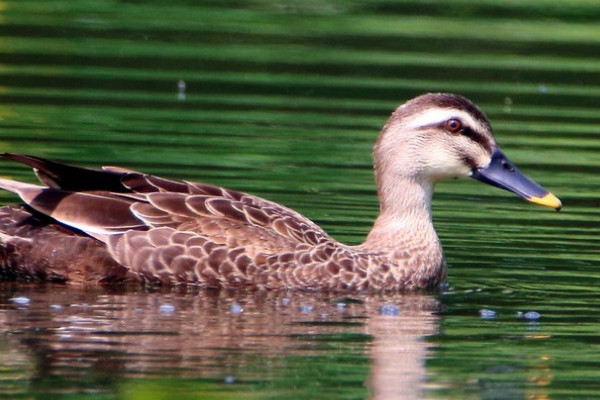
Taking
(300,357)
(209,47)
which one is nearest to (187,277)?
(300,357)

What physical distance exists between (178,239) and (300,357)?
2.30m

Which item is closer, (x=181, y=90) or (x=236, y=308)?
(x=236, y=308)

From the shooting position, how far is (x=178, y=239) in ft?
38.5

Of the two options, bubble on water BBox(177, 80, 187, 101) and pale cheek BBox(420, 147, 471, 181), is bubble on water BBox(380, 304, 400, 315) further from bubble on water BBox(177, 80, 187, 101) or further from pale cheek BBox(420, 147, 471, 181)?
bubble on water BBox(177, 80, 187, 101)

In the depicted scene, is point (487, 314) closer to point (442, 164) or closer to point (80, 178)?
point (442, 164)

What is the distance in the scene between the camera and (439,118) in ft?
40.3

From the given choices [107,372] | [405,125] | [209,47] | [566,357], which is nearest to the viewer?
[107,372]

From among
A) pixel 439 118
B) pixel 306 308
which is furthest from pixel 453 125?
pixel 306 308

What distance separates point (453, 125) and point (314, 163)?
339cm

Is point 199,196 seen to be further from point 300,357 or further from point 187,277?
point 300,357

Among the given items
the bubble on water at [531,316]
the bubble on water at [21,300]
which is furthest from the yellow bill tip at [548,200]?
the bubble on water at [21,300]

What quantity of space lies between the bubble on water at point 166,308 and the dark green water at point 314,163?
0.08 feet

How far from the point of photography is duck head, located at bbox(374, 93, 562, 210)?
12281mm

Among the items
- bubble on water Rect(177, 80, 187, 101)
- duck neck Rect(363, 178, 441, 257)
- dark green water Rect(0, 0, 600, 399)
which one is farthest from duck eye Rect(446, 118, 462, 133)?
bubble on water Rect(177, 80, 187, 101)
